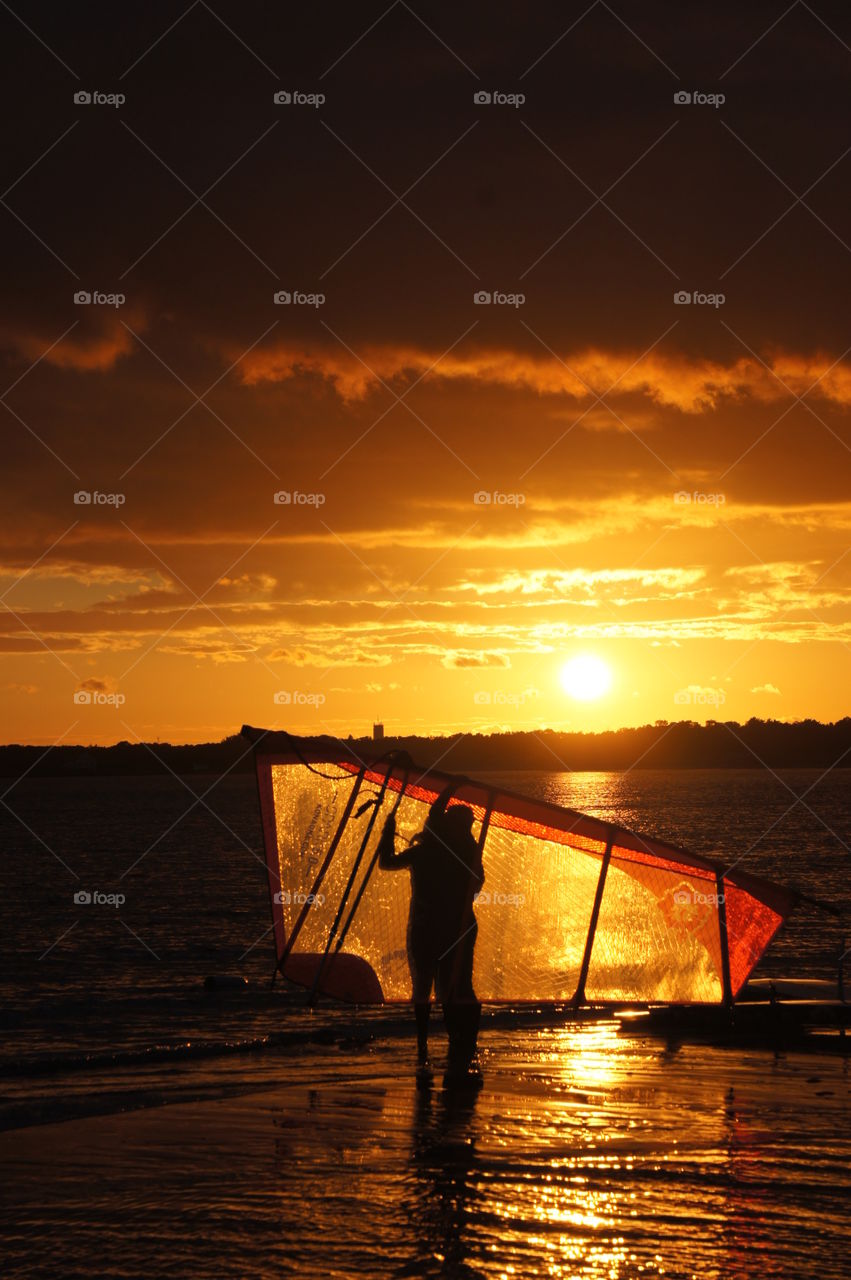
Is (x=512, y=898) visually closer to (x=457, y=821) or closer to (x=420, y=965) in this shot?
(x=420, y=965)

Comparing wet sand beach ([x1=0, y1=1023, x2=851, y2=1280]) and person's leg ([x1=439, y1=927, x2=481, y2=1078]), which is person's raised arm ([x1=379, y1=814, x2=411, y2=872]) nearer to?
person's leg ([x1=439, y1=927, x2=481, y2=1078])

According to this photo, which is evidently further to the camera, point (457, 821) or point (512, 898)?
point (512, 898)

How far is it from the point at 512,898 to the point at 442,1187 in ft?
24.8

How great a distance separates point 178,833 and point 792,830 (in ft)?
163

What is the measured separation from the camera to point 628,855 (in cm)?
1531

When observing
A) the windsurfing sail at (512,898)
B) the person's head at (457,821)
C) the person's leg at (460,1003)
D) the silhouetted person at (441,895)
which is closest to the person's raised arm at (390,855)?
the silhouetted person at (441,895)

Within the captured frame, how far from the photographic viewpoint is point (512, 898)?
15.3 m

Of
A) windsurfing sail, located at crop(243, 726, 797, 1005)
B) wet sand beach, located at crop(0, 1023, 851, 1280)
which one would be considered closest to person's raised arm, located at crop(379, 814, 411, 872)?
wet sand beach, located at crop(0, 1023, 851, 1280)

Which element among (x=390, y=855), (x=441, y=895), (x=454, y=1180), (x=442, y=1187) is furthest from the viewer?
(x=390, y=855)

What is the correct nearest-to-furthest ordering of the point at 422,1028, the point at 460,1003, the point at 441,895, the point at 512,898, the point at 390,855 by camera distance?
1. the point at 441,895
2. the point at 390,855
3. the point at 460,1003
4. the point at 422,1028
5. the point at 512,898

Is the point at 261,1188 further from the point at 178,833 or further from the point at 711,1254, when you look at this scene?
the point at 178,833

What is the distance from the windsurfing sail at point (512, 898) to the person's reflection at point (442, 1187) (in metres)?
4.68

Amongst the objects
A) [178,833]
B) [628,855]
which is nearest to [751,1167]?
[628,855]

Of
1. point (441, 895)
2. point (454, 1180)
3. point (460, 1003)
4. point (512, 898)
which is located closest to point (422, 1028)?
point (460, 1003)
